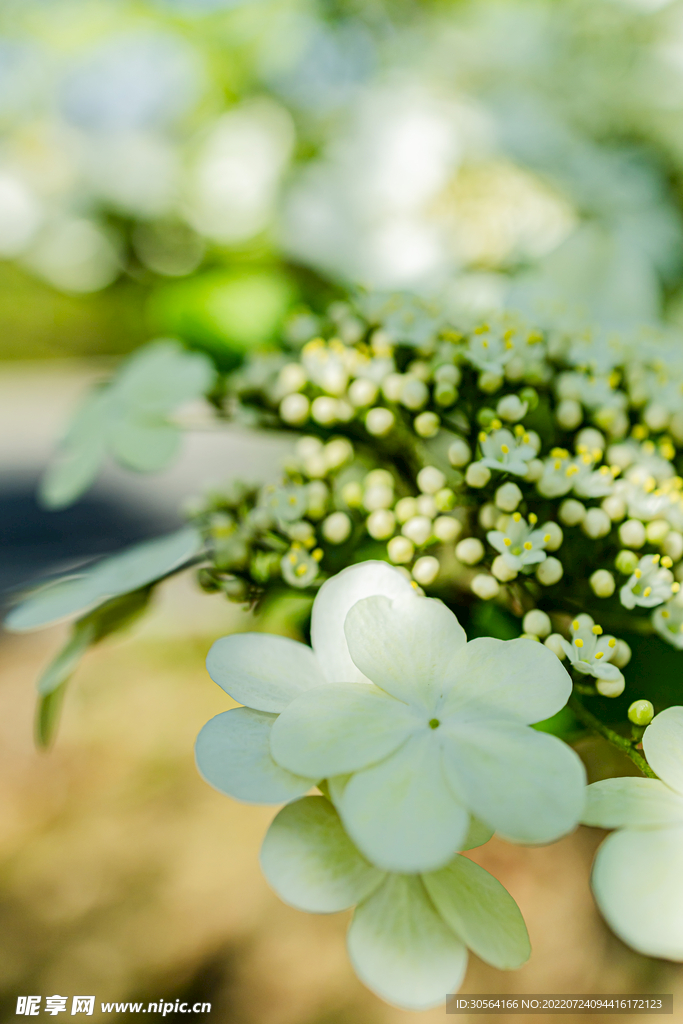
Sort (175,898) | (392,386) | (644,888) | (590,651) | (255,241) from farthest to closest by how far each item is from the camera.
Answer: (255,241) → (175,898) → (392,386) → (590,651) → (644,888)

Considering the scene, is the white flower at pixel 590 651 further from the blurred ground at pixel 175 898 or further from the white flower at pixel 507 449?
the blurred ground at pixel 175 898

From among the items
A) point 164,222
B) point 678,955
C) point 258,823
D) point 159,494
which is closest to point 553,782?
point 678,955

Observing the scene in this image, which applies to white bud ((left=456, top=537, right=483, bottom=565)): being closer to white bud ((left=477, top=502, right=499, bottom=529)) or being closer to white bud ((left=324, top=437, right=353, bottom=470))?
white bud ((left=477, top=502, right=499, bottom=529))

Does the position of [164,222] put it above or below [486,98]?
below

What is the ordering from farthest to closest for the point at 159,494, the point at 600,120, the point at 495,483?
the point at 159,494, the point at 600,120, the point at 495,483

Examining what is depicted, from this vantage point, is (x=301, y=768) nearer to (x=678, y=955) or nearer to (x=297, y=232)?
(x=678, y=955)

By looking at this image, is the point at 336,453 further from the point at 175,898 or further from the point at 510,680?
the point at 175,898

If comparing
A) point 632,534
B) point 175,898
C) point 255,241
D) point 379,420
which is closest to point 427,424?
point 379,420
